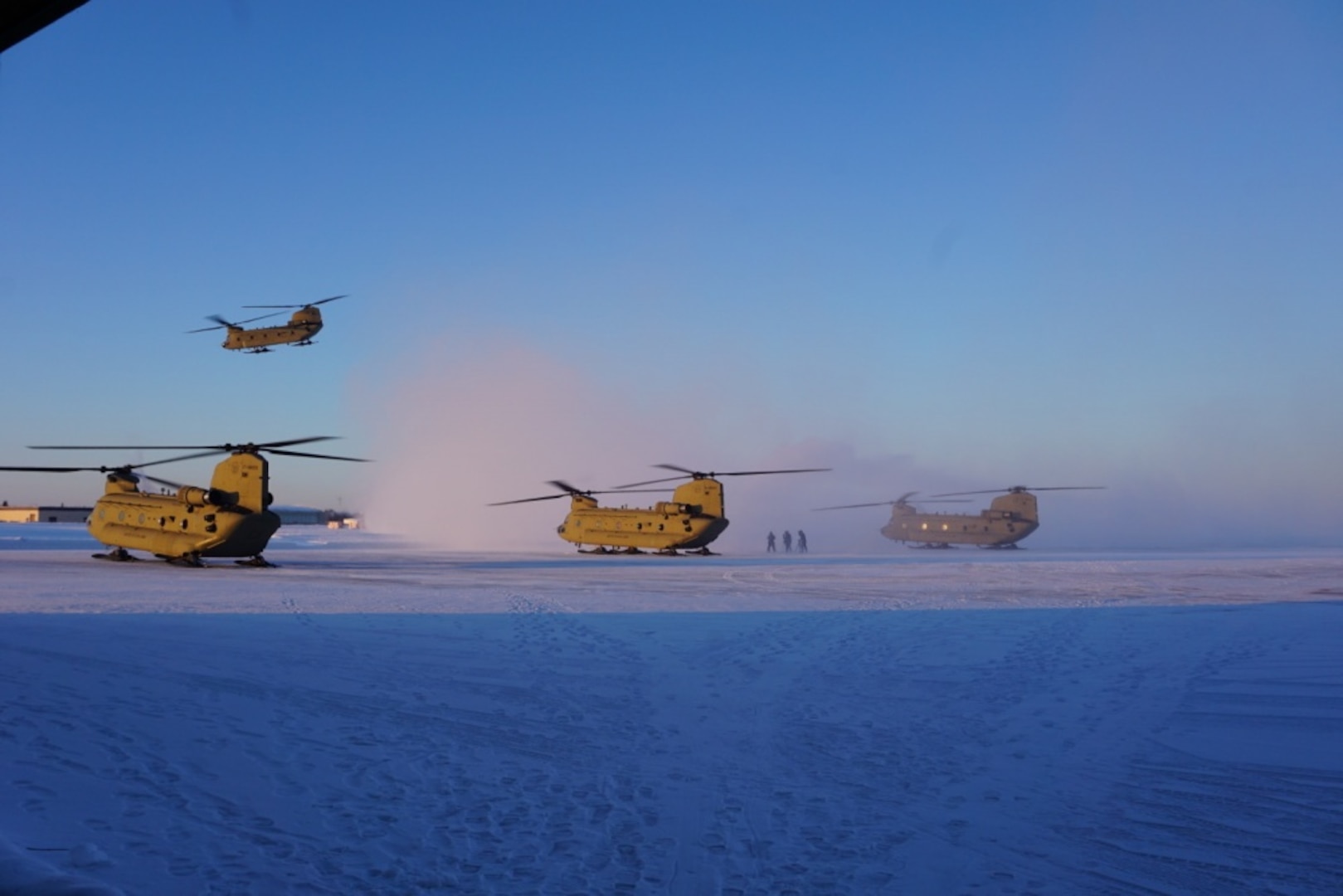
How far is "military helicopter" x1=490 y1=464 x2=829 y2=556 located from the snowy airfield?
24726 mm

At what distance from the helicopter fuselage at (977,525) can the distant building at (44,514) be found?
3177 inches

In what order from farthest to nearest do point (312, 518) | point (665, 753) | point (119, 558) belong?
point (312, 518)
point (119, 558)
point (665, 753)

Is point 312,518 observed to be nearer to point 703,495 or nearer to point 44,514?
point 44,514

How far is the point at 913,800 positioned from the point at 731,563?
26646mm

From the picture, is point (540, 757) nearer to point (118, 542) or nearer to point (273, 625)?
point (273, 625)

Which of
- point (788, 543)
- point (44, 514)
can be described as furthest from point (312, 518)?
point (788, 543)

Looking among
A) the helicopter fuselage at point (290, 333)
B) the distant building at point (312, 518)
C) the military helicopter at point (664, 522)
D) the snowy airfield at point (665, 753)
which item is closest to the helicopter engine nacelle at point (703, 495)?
the military helicopter at point (664, 522)

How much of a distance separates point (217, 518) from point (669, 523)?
61.9ft

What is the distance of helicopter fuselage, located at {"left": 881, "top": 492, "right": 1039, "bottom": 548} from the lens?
5778 centimetres

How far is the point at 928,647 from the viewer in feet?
37.6

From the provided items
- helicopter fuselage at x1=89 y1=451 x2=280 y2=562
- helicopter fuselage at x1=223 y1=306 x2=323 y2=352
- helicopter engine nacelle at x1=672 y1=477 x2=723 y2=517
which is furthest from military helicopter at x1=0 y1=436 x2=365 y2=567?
helicopter engine nacelle at x1=672 y1=477 x2=723 y2=517

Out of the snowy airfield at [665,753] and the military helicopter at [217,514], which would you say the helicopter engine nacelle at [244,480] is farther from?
the snowy airfield at [665,753]

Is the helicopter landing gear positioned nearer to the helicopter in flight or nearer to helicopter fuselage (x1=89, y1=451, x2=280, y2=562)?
helicopter fuselage (x1=89, y1=451, x2=280, y2=562)

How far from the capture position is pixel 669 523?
130 feet
